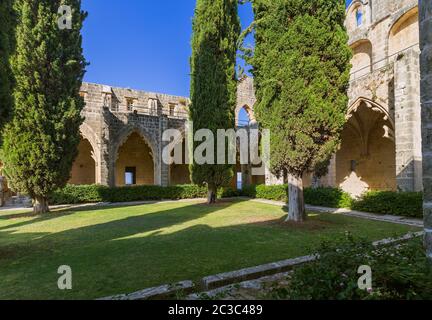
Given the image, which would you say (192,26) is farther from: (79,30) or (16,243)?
(16,243)

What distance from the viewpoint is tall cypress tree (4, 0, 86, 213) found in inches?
399

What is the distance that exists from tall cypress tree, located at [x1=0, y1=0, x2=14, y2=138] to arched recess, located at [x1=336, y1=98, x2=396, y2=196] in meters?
15.7

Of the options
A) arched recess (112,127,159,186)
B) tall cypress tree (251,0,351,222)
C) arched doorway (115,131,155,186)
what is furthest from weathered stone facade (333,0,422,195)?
arched doorway (115,131,155,186)

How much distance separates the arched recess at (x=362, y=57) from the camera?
18031 millimetres

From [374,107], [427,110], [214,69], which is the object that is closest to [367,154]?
[374,107]

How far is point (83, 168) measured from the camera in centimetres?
2202

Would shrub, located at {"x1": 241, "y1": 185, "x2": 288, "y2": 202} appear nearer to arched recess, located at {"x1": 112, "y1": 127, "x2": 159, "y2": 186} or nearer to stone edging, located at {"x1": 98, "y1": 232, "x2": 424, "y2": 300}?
arched recess, located at {"x1": 112, "y1": 127, "x2": 159, "y2": 186}

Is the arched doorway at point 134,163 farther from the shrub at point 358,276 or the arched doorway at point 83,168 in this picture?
the shrub at point 358,276

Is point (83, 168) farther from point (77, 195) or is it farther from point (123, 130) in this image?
point (77, 195)

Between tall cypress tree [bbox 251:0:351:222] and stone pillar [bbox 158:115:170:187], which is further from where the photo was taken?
stone pillar [bbox 158:115:170:187]

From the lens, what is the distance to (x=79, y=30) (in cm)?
1139

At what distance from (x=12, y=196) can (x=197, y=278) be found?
16.9m

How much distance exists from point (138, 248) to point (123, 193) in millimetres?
11561
